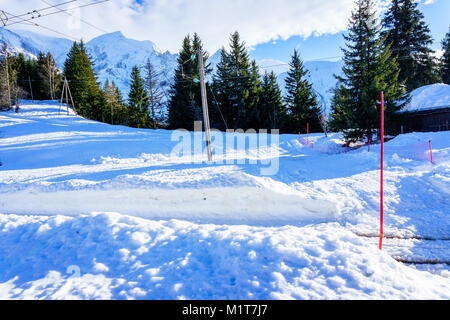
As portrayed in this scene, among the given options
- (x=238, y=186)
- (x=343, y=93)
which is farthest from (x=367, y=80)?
(x=238, y=186)

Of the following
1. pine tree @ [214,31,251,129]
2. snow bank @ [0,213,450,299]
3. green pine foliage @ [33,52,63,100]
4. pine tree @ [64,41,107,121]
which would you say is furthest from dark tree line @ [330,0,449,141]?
green pine foliage @ [33,52,63,100]

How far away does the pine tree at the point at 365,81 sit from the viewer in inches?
672

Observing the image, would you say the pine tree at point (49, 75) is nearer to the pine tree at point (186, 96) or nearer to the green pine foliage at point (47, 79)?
the green pine foliage at point (47, 79)

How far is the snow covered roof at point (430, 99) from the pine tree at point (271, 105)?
14829 millimetres

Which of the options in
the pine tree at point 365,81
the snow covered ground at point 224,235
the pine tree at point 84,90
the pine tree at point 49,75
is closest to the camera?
the snow covered ground at point 224,235

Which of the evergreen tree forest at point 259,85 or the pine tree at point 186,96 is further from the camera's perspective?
the pine tree at point 186,96

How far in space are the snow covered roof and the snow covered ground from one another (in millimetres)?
12231

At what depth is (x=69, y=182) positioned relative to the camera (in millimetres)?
7758

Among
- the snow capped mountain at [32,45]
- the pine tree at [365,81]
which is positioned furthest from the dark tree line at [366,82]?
the snow capped mountain at [32,45]

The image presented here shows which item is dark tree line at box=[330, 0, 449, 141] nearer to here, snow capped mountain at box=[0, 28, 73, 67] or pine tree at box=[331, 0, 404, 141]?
pine tree at box=[331, 0, 404, 141]

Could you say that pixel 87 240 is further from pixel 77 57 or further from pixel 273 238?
pixel 77 57

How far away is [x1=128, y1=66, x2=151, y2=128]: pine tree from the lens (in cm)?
3691

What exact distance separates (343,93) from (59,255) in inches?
847

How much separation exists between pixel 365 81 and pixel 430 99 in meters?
7.92
